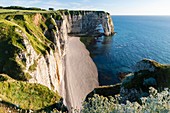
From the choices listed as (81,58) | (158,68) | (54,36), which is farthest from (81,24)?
(158,68)

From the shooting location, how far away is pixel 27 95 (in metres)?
30.7

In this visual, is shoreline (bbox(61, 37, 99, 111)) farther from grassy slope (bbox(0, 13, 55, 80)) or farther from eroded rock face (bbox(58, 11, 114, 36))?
eroded rock face (bbox(58, 11, 114, 36))

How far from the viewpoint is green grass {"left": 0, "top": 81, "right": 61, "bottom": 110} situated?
28.3 metres

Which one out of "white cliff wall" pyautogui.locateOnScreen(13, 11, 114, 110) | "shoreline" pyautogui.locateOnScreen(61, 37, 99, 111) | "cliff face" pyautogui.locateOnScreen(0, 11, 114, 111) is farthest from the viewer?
"shoreline" pyautogui.locateOnScreen(61, 37, 99, 111)

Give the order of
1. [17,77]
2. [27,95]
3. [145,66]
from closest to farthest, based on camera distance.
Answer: [27,95]
[145,66]
[17,77]

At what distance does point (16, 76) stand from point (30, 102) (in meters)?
13.5

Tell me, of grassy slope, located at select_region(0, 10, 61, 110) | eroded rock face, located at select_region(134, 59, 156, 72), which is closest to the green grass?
grassy slope, located at select_region(0, 10, 61, 110)

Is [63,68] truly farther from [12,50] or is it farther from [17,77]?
[17,77]

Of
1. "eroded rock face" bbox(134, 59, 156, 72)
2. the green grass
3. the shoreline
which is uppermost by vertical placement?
"eroded rock face" bbox(134, 59, 156, 72)

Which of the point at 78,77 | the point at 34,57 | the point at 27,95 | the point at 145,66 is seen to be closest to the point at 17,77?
the point at 34,57

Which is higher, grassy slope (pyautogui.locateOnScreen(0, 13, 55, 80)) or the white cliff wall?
grassy slope (pyautogui.locateOnScreen(0, 13, 55, 80))

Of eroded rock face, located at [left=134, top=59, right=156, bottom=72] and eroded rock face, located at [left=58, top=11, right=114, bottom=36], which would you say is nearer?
eroded rock face, located at [left=134, top=59, right=156, bottom=72]

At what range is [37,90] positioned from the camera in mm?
32750

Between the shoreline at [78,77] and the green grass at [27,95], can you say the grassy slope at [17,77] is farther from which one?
the shoreline at [78,77]
